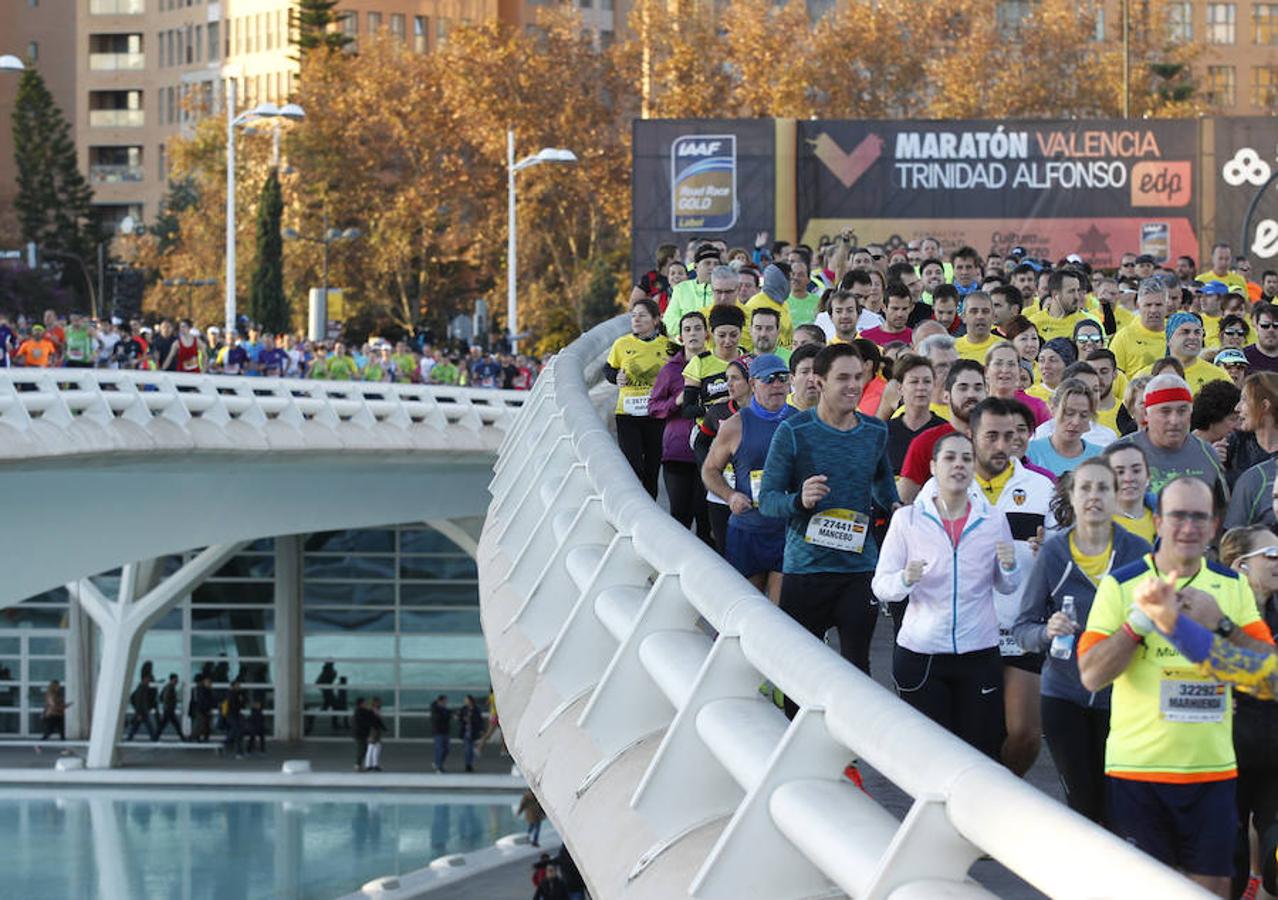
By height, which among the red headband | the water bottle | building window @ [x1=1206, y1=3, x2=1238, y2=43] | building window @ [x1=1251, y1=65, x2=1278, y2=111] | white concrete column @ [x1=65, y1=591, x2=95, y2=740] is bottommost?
white concrete column @ [x1=65, y1=591, x2=95, y2=740]

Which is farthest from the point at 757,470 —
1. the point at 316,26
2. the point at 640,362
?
the point at 316,26

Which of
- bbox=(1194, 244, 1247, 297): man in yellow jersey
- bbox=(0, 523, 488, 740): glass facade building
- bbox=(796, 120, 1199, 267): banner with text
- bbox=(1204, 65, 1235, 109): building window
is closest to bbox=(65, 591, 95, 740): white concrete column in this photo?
bbox=(0, 523, 488, 740): glass facade building

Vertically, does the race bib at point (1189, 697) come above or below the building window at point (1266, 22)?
below

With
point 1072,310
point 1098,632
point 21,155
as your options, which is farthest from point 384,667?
point 21,155

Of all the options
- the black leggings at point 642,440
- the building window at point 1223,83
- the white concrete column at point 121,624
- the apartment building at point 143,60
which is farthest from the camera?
the building window at point 1223,83

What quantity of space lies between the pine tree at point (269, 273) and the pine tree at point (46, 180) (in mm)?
38828

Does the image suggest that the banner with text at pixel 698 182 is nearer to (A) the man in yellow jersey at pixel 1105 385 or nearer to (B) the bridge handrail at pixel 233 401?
(B) the bridge handrail at pixel 233 401

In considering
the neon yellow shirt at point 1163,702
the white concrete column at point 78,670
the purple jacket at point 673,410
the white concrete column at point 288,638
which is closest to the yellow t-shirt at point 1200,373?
the purple jacket at point 673,410

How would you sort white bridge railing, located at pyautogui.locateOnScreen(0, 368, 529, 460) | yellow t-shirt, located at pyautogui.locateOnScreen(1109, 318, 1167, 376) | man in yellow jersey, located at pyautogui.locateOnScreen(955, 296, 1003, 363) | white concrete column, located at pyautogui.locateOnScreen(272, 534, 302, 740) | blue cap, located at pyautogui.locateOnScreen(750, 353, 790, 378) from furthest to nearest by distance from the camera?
white concrete column, located at pyautogui.locateOnScreen(272, 534, 302, 740) < white bridge railing, located at pyautogui.locateOnScreen(0, 368, 529, 460) < yellow t-shirt, located at pyautogui.locateOnScreen(1109, 318, 1167, 376) < man in yellow jersey, located at pyautogui.locateOnScreen(955, 296, 1003, 363) < blue cap, located at pyautogui.locateOnScreen(750, 353, 790, 378)

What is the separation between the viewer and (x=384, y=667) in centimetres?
5141

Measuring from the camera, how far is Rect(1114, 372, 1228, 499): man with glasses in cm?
916

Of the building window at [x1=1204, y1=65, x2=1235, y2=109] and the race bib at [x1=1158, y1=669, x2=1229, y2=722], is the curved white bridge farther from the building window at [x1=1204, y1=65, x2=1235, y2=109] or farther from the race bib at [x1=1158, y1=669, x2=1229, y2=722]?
the building window at [x1=1204, y1=65, x2=1235, y2=109]

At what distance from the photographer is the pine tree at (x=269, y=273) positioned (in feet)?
253

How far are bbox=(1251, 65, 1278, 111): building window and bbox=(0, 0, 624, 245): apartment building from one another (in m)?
31.7
